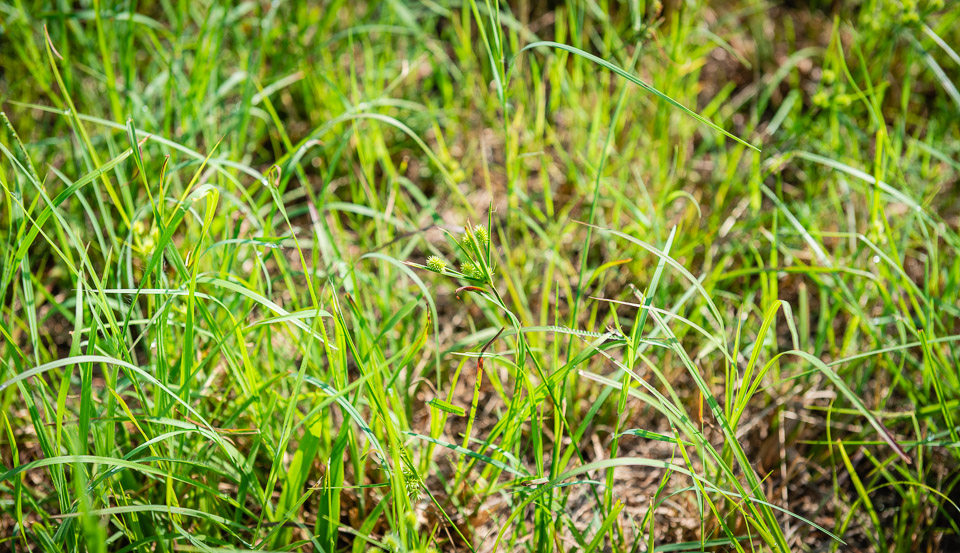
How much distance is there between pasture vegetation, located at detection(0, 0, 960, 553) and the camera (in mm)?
1176

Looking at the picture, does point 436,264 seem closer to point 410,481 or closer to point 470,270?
point 470,270

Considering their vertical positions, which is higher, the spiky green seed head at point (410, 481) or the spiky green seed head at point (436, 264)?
the spiky green seed head at point (436, 264)

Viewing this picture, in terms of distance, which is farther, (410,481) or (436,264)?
(410,481)

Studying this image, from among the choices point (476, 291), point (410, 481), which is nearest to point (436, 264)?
point (476, 291)

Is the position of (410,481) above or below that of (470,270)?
below

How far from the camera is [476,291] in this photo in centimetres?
115

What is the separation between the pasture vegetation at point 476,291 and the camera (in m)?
1.18

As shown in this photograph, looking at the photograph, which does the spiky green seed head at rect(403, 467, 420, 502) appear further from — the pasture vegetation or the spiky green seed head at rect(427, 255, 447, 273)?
the spiky green seed head at rect(427, 255, 447, 273)

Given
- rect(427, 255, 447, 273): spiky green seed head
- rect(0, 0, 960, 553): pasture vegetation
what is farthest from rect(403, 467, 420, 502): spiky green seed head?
rect(427, 255, 447, 273): spiky green seed head

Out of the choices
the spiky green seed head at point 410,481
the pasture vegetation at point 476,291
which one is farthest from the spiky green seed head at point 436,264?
the spiky green seed head at point 410,481

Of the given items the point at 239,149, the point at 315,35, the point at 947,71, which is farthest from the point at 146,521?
the point at 947,71

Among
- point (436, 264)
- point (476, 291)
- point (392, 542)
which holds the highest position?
point (436, 264)

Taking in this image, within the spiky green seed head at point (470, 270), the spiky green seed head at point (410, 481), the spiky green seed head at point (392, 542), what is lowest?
the spiky green seed head at point (392, 542)

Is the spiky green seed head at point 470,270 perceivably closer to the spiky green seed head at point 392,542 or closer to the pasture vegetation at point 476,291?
the pasture vegetation at point 476,291
